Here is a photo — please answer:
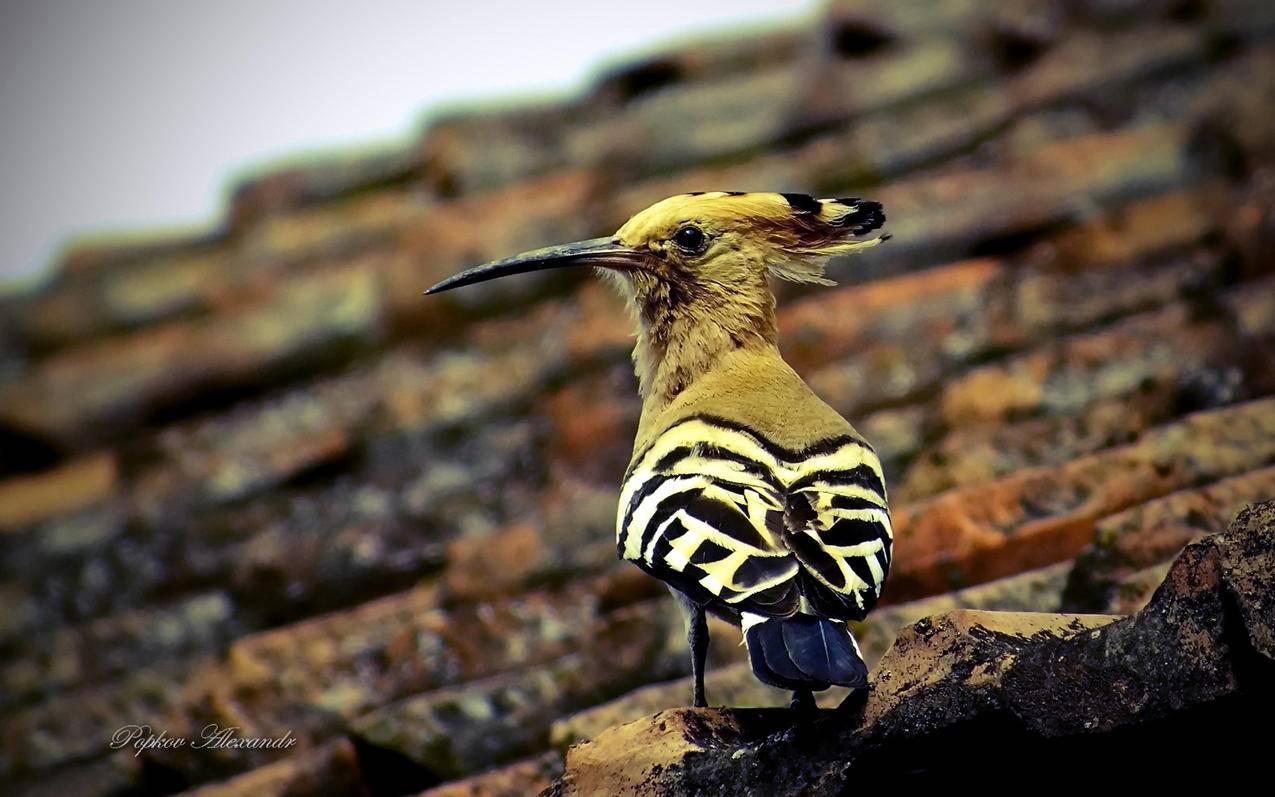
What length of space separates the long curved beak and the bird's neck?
0.36ft

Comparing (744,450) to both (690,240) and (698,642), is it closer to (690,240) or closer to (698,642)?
(698,642)

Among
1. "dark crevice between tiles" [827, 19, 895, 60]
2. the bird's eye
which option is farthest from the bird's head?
"dark crevice between tiles" [827, 19, 895, 60]

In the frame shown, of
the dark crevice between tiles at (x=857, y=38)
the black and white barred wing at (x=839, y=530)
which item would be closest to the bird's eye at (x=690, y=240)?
the black and white barred wing at (x=839, y=530)

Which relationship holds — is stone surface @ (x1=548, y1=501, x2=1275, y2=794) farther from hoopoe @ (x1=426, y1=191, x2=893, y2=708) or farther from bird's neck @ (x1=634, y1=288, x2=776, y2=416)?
bird's neck @ (x1=634, y1=288, x2=776, y2=416)

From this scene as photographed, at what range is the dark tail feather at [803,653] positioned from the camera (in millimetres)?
1756

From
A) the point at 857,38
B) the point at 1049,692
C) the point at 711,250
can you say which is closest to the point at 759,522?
the point at 1049,692

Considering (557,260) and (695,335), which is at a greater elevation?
(557,260)

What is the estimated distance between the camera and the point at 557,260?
2.89 m

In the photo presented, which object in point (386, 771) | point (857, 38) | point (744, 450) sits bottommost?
point (386, 771)

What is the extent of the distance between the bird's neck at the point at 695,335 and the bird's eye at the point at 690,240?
110 millimetres

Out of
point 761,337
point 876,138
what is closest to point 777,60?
point 876,138

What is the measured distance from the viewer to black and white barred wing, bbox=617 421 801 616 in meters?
2.05

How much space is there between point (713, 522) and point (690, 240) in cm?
102
